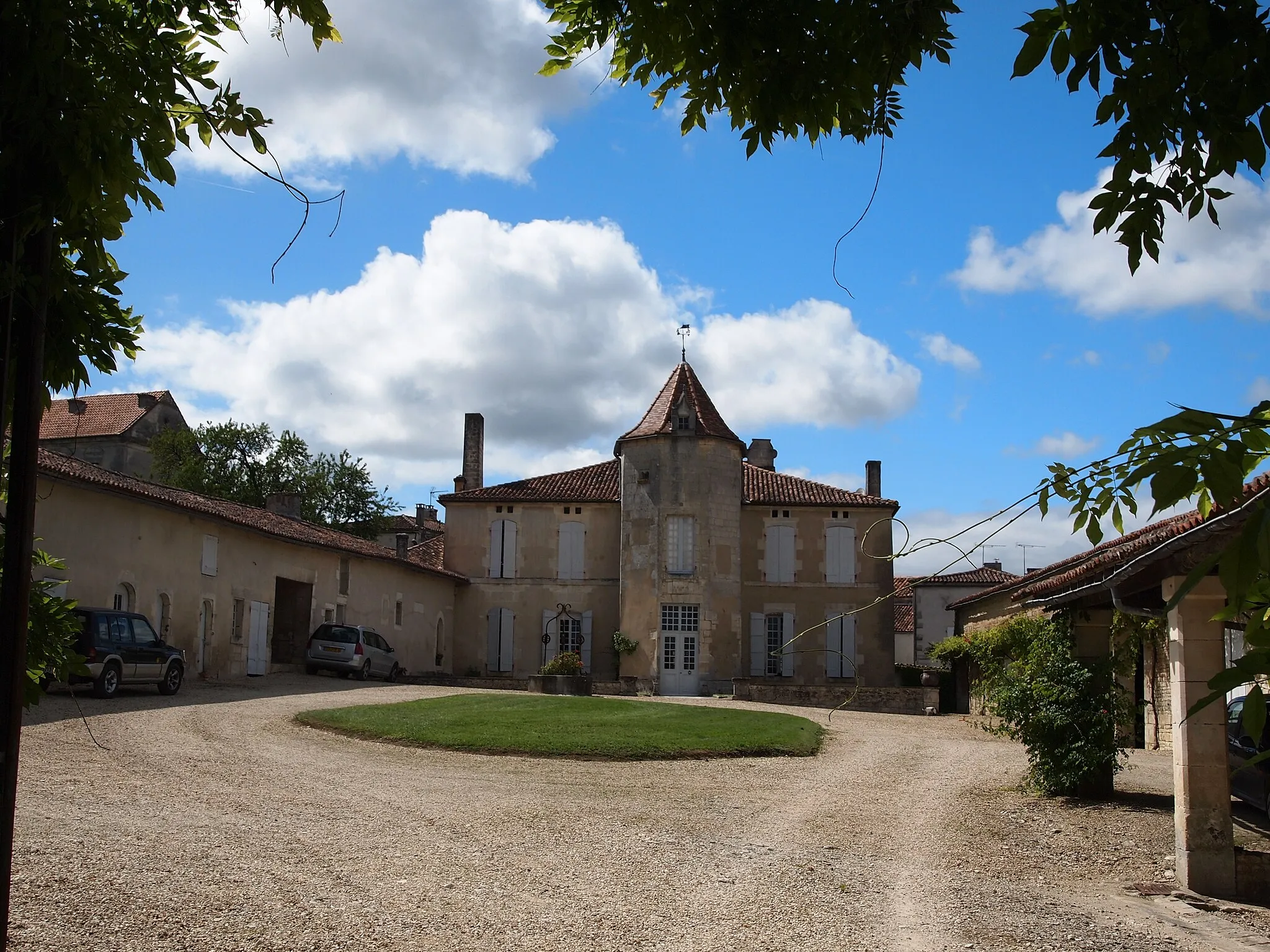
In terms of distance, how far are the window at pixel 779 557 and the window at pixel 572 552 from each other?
5.66 meters

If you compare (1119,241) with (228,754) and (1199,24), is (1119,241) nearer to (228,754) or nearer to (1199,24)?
(1199,24)

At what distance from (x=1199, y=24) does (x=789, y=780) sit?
1019 centimetres

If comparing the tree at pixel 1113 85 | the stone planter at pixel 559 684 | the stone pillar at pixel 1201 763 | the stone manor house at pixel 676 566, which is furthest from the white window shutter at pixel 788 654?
the tree at pixel 1113 85

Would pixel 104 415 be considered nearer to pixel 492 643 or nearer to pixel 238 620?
→ pixel 492 643

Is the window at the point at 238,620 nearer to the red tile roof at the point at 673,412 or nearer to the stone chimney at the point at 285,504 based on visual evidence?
the stone chimney at the point at 285,504

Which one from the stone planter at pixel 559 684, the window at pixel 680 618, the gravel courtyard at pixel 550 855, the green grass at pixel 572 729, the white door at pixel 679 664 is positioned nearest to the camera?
the gravel courtyard at pixel 550 855

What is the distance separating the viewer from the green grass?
13.2 m

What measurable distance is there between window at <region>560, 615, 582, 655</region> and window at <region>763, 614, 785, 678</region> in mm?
5731

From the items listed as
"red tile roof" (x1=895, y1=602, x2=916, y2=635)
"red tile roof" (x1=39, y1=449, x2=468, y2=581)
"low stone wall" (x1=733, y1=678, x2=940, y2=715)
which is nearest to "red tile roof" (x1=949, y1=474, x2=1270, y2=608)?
"low stone wall" (x1=733, y1=678, x2=940, y2=715)

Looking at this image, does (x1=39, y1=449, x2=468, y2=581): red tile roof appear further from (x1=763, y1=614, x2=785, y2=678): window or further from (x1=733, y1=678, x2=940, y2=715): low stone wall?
(x1=733, y1=678, x2=940, y2=715): low stone wall

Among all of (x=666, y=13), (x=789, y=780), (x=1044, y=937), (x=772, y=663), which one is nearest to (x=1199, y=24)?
(x=666, y=13)

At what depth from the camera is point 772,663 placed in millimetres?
32812

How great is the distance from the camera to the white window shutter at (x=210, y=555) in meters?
22.0

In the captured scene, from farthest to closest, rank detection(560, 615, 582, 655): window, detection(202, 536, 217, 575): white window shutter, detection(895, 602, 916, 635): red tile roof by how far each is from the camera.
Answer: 1. detection(895, 602, 916, 635): red tile roof
2. detection(560, 615, 582, 655): window
3. detection(202, 536, 217, 575): white window shutter
